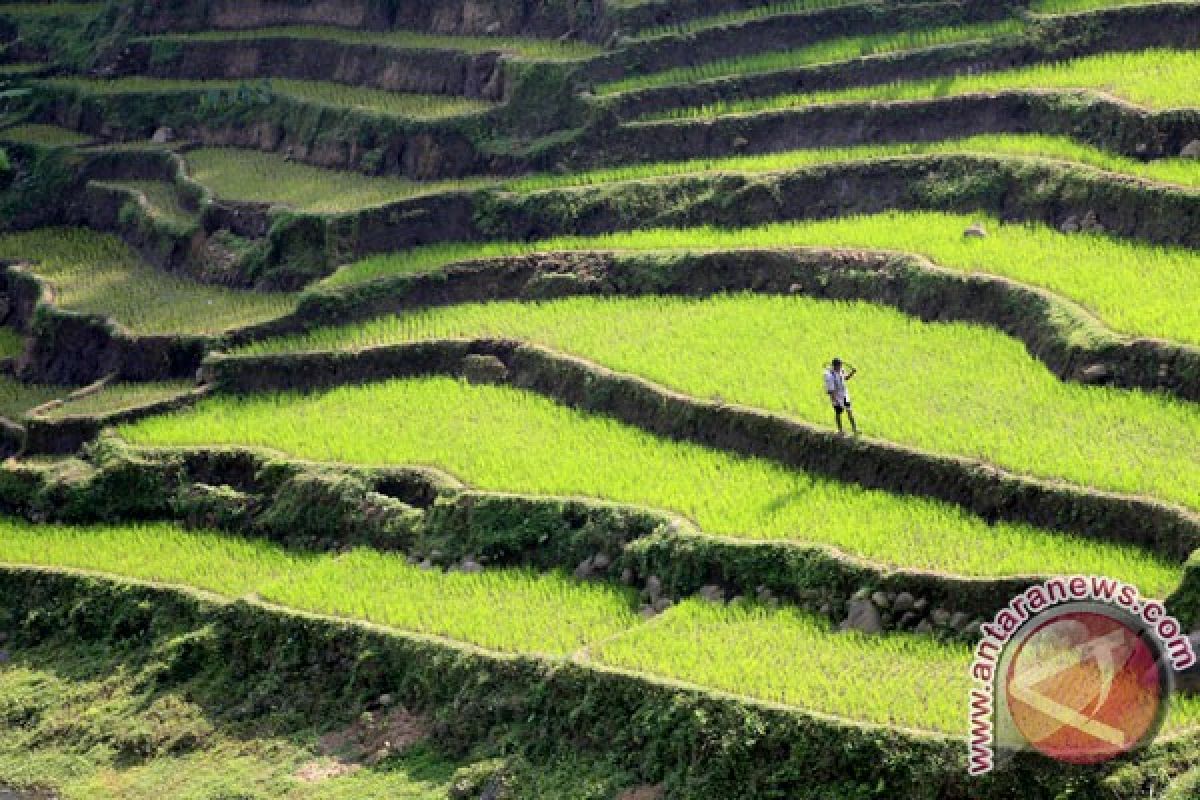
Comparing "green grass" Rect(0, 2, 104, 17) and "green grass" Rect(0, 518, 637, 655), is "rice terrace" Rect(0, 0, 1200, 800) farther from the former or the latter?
"green grass" Rect(0, 2, 104, 17)

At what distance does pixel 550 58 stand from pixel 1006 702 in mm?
15479

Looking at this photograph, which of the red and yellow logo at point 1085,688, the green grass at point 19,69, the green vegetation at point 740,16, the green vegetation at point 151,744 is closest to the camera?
the red and yellow logo at point 1085,688

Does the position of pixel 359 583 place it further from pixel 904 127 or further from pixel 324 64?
pixel 324 64

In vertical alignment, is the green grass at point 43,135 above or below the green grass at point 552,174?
below

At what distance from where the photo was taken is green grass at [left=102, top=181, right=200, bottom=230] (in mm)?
31672

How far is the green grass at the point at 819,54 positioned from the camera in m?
29.1

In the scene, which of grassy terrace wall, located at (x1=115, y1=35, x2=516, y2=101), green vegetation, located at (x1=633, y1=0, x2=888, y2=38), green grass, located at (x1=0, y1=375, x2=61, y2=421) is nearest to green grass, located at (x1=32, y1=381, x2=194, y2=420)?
green grass, located at (x1=0, y1=375, x2=61, y2=421)

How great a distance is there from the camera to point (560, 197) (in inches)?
1134

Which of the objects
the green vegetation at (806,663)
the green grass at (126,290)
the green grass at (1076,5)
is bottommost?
the green grass at (126,290)

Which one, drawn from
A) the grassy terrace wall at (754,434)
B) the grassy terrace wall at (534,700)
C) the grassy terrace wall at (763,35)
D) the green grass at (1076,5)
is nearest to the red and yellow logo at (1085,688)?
the grassy terrace wall at (534,700)

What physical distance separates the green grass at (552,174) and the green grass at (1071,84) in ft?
2.42

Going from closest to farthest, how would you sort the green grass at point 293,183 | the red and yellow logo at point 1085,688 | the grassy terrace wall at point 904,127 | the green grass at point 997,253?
the red and yellow logo at point 1085,688, the green grass at point 997,253, the grassy terrace wall at point 904,127, the green grass at point 293,183

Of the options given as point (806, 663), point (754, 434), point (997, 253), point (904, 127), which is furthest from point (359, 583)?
point (904, 127)

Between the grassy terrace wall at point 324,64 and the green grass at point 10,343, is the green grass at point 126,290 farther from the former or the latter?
the grassy terrace wall at point 324,64
